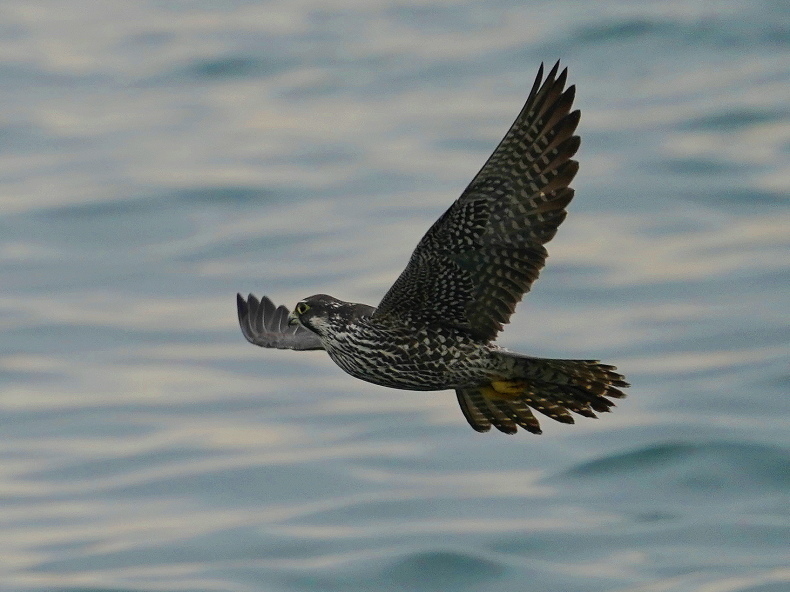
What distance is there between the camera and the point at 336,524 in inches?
1063

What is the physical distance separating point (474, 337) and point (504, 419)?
2.82ft

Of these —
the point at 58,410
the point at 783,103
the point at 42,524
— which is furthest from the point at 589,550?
the point at 783,103

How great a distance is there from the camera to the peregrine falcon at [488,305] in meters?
12.2

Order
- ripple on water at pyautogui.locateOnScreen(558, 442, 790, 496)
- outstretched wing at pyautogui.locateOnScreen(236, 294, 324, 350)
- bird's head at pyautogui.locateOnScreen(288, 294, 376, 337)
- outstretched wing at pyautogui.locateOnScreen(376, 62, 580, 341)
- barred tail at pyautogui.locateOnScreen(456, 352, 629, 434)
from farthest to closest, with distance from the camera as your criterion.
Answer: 1. ripple on water at pyautogui.locateOnScreen(558, 442, 790, 496)
2. outstretched wing at pyautogui.locateOnScreen(236, 294, 324, 350)
3. bird's head at pyautogui.locateOnScreen(288, 294, 376, 337)
4. barred tail at pyautogui.locateOnScreen(456, 352, 629, 434)
5. outstretched wing at pyautogui.locateOnScreen(376, 62, 580, 341)

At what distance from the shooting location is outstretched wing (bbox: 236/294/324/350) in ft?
50.1

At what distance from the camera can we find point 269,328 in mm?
16109

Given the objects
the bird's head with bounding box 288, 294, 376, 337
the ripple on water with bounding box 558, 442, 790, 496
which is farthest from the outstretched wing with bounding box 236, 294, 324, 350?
the ripple on water with bounding box 558, 442, 790, 496

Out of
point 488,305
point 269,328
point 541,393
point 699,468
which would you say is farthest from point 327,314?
point 699,468

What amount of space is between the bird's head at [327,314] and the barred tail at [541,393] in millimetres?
1068

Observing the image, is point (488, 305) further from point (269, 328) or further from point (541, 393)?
point (269, 328)

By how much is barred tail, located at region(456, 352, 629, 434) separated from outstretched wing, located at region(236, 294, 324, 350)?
1.89 meters

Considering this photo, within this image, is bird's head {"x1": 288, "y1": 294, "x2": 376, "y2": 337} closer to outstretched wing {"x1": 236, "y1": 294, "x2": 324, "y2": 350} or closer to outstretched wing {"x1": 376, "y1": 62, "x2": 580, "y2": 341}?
outstretched wing {"x1": 376, "y1": 62, "x2": 580, "y2": 341}

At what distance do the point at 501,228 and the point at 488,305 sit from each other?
27.0 inches

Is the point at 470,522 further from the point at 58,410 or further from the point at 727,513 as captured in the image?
the point at 58,410
